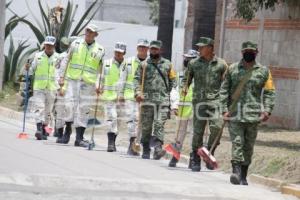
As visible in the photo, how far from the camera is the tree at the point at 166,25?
25453 mm

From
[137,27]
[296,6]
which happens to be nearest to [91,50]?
[296,6]

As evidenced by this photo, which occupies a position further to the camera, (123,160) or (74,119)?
(74,119)

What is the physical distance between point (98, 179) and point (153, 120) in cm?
409

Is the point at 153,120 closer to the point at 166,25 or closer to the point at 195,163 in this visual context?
the point at 195,163

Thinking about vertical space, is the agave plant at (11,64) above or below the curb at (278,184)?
above

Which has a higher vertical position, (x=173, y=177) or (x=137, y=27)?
(x=137, y=27)

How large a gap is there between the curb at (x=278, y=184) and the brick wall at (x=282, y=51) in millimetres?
6386

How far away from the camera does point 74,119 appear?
53.8ft

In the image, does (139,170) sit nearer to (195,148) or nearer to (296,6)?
(195,148)

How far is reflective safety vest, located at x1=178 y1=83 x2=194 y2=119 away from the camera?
1533cm

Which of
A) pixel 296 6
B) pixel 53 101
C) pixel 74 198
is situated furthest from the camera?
pixel 296 6

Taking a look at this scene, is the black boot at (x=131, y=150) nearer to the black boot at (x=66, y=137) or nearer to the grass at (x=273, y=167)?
the black boot at (x=66, y=137)

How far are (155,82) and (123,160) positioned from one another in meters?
1.46

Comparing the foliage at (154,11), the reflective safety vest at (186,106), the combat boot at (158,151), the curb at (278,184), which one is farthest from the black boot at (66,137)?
the foliage at (154,11)
